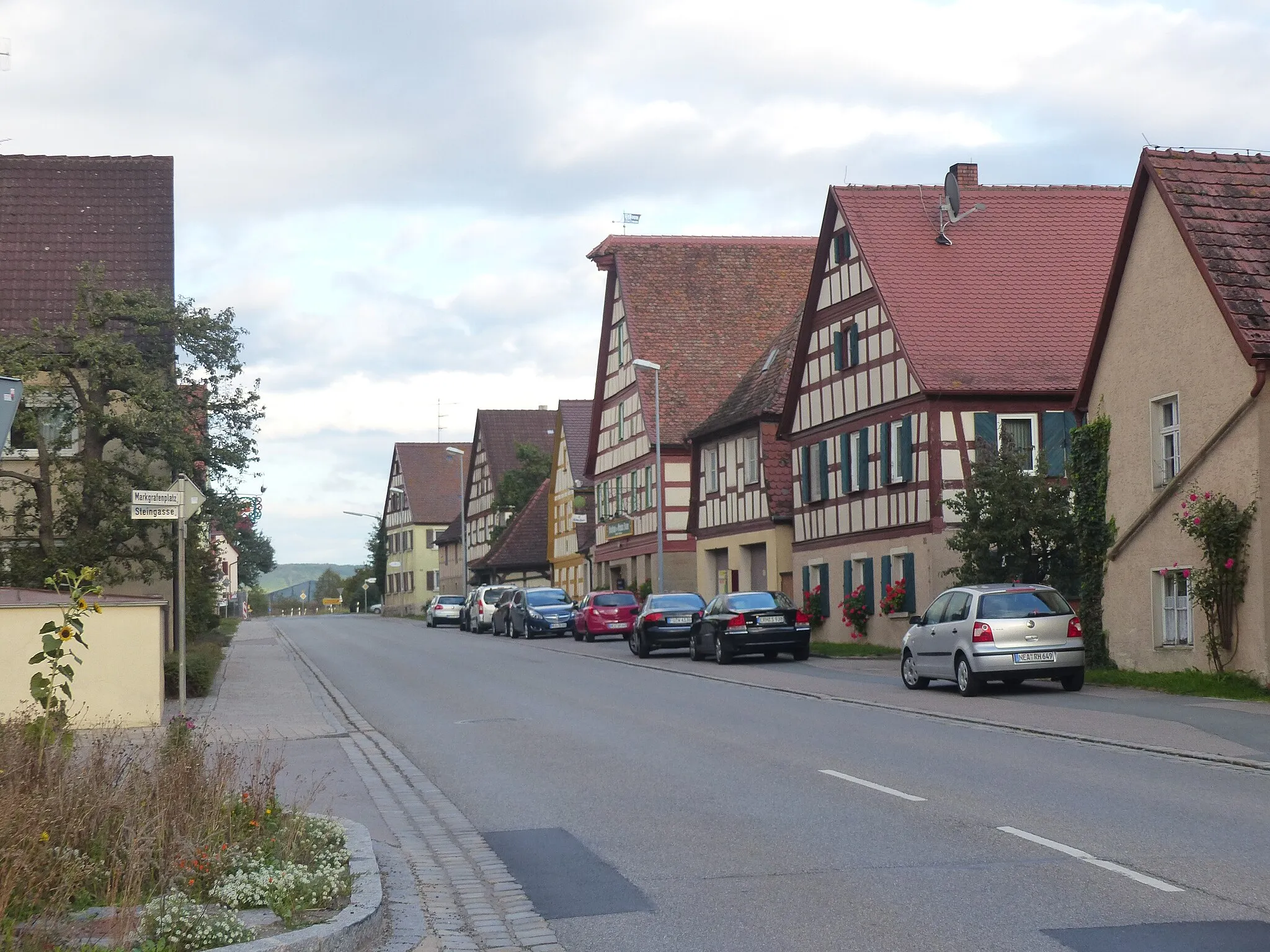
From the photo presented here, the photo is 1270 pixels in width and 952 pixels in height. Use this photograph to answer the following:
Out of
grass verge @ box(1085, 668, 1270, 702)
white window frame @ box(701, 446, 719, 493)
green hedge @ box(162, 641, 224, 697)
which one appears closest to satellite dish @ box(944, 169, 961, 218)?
white window frame @ box(701, 446, 719, 493)

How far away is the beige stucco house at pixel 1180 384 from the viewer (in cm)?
2228

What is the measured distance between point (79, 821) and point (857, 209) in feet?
111

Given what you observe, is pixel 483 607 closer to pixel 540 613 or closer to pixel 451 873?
pixel 540 613

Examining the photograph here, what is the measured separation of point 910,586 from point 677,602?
18.9ft

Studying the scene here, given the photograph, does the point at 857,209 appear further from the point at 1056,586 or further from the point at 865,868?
the point at 865,868

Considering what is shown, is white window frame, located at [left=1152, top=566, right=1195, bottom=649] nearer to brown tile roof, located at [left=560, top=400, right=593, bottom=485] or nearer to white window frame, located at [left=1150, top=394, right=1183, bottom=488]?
white window frame, located at [left=1150, top=394, right=1183, bottom=488]

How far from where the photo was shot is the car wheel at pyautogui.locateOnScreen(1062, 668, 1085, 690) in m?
23.0

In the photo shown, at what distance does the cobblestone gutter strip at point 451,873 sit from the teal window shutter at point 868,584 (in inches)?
950

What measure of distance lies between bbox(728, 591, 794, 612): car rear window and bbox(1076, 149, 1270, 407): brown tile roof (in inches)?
404

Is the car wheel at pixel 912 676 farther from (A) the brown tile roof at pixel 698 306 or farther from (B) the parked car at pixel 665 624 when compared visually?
(A) the brown tile roof at pixel 698 306

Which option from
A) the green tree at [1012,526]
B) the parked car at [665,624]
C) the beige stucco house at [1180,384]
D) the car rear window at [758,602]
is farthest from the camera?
the parked car at [665,624]


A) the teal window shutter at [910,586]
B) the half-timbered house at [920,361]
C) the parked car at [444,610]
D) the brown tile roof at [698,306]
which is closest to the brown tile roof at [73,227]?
the half-timbered house at [920,361]

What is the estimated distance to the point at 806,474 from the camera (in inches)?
1674

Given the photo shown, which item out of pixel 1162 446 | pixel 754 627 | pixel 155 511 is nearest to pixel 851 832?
pixel 155 511
